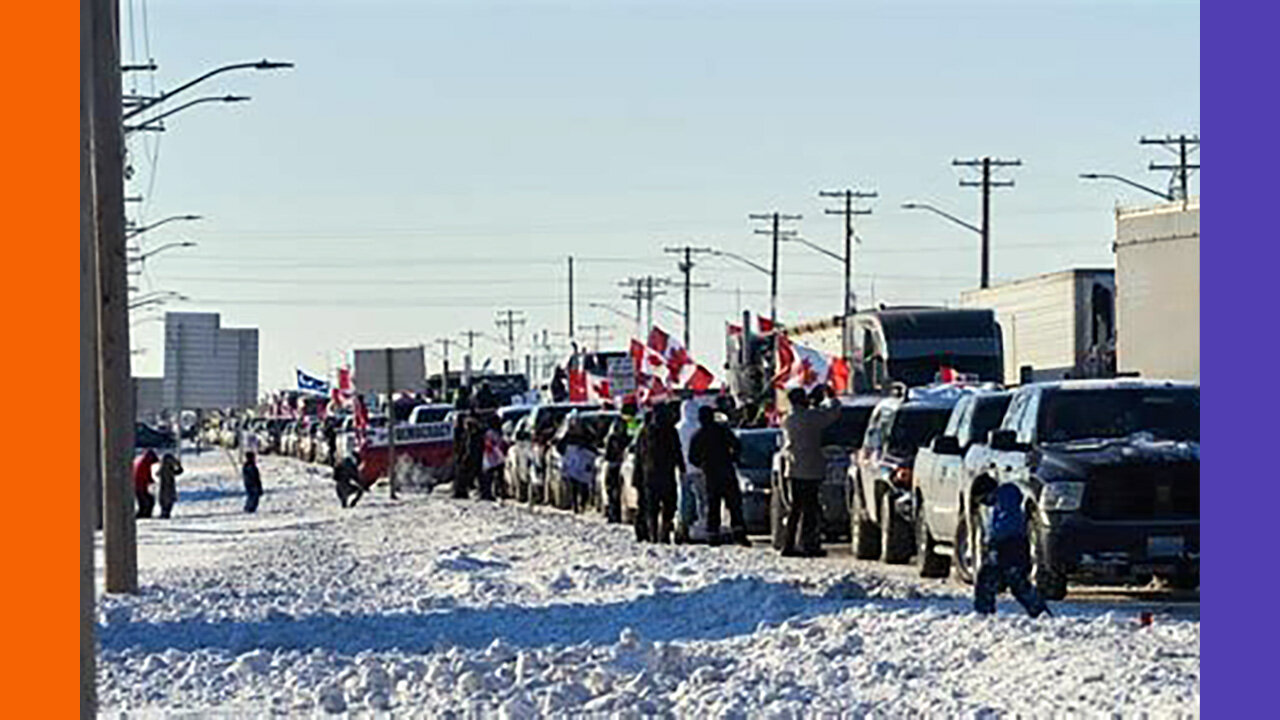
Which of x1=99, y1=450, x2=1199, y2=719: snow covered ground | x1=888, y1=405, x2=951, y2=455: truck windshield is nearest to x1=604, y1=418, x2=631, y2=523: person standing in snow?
x1=99, y1=450, x2=1199, y2=719: snow covered ground

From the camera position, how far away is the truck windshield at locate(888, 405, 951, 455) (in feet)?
97.2

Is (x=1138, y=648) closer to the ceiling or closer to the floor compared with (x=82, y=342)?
closer to the floor

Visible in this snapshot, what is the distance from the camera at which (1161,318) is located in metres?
36.2

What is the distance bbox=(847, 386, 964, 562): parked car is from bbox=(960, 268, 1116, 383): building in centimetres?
1577

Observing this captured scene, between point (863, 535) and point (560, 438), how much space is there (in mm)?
18372

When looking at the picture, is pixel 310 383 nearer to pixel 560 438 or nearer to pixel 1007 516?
pixel 560 438

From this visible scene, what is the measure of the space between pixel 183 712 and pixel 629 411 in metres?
28.4

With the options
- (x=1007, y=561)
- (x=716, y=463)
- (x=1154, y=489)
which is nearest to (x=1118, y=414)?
(x=1154, y=489)

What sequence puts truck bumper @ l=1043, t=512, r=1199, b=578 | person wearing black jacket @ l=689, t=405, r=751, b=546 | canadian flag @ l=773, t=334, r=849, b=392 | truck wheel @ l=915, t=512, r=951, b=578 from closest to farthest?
truck bumper @ l=1043, t=512, r=1199, b=578 < truck wheel @ l=915, t=512, r=951, b=578 < person wearing black jacket @ l=689, t=405, r=751, b=546 < canadian flag @ l=773, t=334, r=849, b=392

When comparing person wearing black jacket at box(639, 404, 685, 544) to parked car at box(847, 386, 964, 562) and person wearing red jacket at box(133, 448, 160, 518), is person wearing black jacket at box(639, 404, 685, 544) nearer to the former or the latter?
parked car at box(847, 386, 964, 562)

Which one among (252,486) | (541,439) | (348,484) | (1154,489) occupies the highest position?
(1154,489)

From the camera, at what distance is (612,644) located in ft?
62.5
